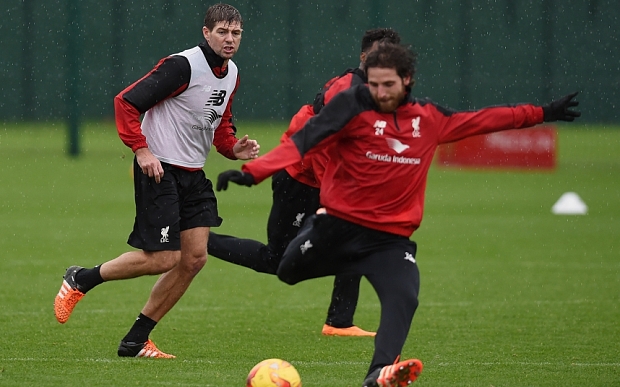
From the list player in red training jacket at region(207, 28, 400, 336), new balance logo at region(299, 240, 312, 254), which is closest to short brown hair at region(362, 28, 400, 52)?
player in red training jacket at region(207, 28, 400, 336)

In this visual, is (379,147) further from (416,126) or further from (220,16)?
(220,16)

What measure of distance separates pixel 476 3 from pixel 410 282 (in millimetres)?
16886

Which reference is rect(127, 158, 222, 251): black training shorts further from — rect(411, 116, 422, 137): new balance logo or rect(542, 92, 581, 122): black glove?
rect(542, 92, 581, 122): black glove

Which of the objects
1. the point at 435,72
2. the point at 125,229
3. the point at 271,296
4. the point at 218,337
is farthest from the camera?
the point at 435,72

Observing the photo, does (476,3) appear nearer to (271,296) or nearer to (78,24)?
(78,24)

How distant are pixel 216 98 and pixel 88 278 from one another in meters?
1.41

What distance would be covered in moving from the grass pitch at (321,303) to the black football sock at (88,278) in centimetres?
→ 42

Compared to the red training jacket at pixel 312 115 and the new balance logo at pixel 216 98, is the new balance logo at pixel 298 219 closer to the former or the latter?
the red training jacket at pixel 312 115

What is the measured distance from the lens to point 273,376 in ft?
17.9

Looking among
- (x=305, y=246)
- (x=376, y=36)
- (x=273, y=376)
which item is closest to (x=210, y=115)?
(x=376, y=36)

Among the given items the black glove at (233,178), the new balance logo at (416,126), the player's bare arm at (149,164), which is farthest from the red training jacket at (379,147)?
the player's bare arm at (149,164)

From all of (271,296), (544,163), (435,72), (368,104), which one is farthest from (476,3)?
(368,104)

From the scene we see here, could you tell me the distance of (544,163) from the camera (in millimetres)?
21078

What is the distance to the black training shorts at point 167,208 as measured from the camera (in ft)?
21.6
